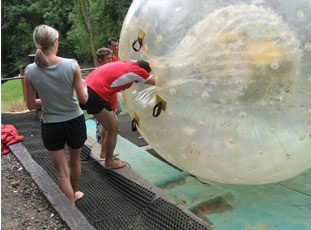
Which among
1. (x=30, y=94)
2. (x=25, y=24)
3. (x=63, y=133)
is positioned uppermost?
(x=30, y=94)

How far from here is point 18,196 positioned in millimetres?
2537

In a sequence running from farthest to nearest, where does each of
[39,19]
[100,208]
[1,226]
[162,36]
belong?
Result: [39,19] → [100,208] → [162,36] → [1,226]

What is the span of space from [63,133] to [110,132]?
837mm

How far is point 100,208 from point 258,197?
1.44 metres

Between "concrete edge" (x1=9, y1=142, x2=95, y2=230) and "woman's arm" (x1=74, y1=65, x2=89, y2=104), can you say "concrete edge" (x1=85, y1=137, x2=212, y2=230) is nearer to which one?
"concrete edge" (x1=9, y1=142, x2=95, y2=230)

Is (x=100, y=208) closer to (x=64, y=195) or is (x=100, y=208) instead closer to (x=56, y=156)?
(x=64, y=195)

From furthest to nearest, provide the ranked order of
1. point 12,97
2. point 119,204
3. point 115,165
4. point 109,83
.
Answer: point 12,97 < point 115,165 < point 109,83 < point 119,204

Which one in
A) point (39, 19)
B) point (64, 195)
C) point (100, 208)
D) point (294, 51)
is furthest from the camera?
point (39, 19)

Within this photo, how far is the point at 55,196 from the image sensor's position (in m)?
2.45

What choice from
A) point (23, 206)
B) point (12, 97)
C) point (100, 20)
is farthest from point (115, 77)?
point (100, 20)

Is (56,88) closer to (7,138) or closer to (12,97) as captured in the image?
(7,138)

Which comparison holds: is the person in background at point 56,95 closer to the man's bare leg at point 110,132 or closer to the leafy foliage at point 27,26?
the man's bare leg at point 110,132

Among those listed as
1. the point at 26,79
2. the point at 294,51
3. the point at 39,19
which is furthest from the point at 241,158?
the point at 39,19

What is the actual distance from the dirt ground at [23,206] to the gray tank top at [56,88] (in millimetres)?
684
